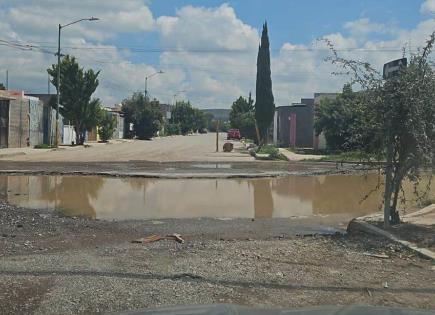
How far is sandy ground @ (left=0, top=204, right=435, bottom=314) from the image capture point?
633cm

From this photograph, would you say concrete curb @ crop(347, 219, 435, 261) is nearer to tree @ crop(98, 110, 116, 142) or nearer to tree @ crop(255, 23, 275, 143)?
tree @ crop(255, 23, 275, 143)

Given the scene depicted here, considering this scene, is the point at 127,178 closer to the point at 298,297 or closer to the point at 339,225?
the point at 339,225

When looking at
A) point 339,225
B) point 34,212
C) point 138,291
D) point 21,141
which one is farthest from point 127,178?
point 21,141

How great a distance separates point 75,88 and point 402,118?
45403mm

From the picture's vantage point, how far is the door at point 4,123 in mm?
46906

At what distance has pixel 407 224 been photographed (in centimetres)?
1138

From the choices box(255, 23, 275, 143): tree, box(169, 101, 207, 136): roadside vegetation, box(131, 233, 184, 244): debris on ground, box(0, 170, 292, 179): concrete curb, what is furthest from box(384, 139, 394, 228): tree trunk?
box(169, 101, 207, 136): roadside vegetation

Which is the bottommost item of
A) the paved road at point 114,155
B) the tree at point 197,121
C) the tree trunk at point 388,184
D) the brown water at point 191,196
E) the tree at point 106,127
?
the brown water at point 191,196

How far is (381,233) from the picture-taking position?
34.5 ft

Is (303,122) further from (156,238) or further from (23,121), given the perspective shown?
(156,238)

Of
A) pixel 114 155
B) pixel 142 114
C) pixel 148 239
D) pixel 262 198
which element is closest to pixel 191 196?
pixel 262 198

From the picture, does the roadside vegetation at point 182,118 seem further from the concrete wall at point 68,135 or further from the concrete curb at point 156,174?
the concrete curb at point 156,174

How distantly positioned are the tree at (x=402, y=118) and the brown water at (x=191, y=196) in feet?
7.55

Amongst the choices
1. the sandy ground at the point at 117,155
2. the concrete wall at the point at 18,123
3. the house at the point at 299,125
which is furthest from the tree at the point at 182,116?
the sandy ground at the point at 117,155
